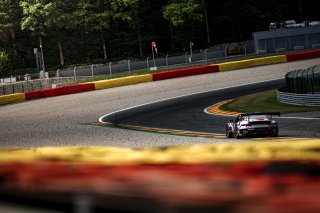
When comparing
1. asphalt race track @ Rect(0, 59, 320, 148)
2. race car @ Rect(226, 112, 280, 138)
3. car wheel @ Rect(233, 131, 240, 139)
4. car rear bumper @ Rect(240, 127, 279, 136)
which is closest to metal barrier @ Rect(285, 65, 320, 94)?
asphalt race track @ Rect(0, 59, 320, 148)

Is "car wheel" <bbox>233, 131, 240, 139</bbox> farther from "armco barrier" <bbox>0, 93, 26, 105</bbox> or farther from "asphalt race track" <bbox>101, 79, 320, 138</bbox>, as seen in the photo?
"armco barrier" <bbox>0, 93, 26, 105</bbox>

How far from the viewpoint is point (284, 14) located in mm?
80000

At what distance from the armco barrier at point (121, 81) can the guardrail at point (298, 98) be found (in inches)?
549

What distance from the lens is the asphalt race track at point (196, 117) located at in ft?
65.6

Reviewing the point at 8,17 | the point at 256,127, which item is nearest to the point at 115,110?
the point at 256,127

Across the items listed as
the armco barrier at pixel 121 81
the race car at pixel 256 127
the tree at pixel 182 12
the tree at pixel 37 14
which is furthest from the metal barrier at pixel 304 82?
the tree at pixel 37 14

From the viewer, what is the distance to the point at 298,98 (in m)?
26.3

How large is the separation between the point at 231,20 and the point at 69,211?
69624mm

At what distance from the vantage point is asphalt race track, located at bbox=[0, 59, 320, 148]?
1892 centimetres

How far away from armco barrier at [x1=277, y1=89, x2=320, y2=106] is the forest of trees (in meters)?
33.6

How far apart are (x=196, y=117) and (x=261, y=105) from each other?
13.8 ft

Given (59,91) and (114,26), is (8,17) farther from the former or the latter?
(59,91)

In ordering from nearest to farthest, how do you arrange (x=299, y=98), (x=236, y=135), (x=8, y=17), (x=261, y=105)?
(x=236, y=135)
(x=299, y=98)
(x=261, y=105)
(x=8, y=17)

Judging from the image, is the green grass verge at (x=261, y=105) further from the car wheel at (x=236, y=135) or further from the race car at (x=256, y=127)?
the car wheel at (x=236, y=135)
